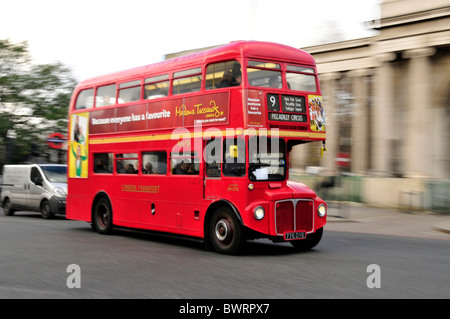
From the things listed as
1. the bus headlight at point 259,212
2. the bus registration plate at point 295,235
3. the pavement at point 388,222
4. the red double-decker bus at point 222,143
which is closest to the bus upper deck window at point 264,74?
the red double-decker bus at point 222,143

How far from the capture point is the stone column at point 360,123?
108 ft

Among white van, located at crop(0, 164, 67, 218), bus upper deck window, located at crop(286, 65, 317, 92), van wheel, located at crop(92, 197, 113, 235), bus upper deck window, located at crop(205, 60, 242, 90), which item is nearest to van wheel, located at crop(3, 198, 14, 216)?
white van, located at crop(0, 164, 67, 218)

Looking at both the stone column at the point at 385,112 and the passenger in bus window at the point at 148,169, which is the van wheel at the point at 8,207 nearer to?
the passenger in bus window at the point at 148,169

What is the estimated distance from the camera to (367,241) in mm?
13961

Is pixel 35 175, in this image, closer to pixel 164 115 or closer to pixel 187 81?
pixel 164 115

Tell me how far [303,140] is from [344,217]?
10593mm

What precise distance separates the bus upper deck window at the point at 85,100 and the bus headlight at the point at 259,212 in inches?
267

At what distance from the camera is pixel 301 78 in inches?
462

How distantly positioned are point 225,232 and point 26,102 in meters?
37.7

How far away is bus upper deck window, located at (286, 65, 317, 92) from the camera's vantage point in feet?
37.4

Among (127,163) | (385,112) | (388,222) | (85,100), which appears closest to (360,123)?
(385,112)

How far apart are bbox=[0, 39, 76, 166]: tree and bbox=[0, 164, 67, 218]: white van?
23.2 metres
